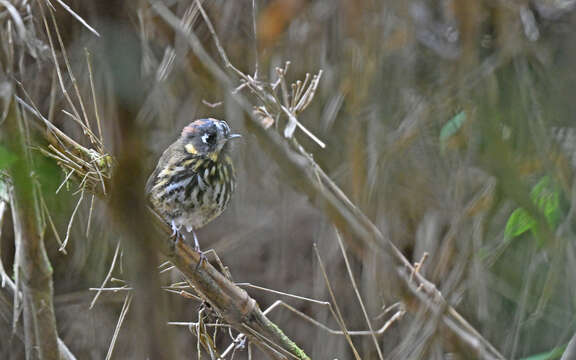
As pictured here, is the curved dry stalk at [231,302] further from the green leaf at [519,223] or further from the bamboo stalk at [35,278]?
the green leaf at [519,223]

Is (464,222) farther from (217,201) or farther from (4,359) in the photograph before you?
(4,359)

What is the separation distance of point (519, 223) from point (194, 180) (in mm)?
1225

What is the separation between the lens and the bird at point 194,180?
9.14 ft

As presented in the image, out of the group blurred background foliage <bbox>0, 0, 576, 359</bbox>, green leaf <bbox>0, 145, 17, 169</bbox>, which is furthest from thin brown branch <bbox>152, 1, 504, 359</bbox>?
green leaf <bbox>0, 145, 17, 169</bbox>

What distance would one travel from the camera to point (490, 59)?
338cm

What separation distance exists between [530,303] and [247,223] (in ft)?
5.22

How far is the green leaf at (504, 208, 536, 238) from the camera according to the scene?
2.59m

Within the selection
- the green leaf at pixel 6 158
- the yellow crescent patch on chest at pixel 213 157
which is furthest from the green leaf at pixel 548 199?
the green leaf at pixel 6 158

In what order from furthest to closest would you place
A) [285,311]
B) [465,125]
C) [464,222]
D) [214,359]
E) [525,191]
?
[285,311]
[464,222]
[465,125]
[525,191]
[214,359]

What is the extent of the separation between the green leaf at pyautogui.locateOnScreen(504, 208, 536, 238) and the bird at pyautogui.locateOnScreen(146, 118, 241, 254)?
42.2 inches

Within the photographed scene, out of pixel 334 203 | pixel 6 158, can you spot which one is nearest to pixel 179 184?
pixel 334 203

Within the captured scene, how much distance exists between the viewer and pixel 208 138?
2963mm

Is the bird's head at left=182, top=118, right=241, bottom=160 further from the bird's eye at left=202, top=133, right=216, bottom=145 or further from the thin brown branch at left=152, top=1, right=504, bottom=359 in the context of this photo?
the thin brown branch at left=152, top=1, right=504, bottom=359

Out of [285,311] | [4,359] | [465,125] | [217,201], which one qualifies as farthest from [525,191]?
[4,359]
